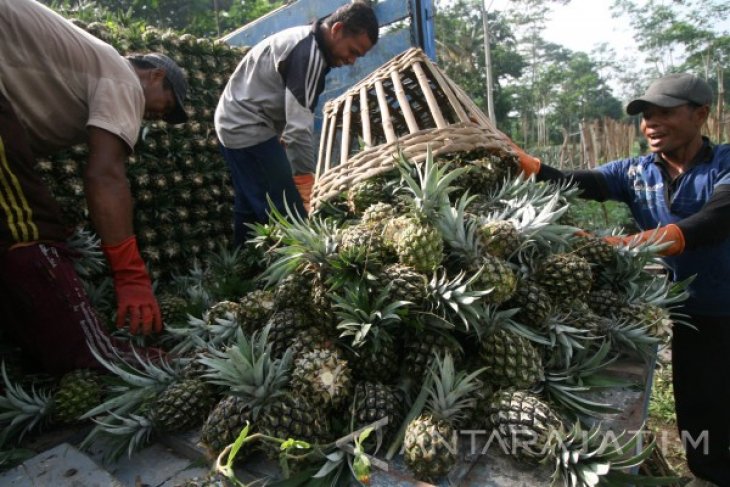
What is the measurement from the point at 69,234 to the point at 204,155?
2.62 meters

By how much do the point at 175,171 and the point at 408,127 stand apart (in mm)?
3046

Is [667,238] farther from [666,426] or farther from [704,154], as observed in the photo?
[666,426]

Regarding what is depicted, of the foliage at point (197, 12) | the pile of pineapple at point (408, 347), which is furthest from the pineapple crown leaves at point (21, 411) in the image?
the foliage at point (197, 12)

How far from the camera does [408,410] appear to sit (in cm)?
162

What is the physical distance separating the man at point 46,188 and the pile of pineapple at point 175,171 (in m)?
1.55

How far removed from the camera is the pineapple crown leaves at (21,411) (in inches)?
73.7

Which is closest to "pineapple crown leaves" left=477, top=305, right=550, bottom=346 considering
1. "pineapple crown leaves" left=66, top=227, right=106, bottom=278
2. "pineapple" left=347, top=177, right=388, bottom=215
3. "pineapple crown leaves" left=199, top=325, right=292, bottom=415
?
"pineapple crown leaves" left=199, top=325, right=292, bottom=415

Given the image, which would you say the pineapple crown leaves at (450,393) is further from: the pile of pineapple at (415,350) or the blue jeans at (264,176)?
the blue jeans at (264,176)

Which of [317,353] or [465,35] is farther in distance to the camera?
[465,35]

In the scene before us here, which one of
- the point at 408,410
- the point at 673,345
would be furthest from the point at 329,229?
the point at 673,345

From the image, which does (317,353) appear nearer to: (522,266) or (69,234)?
(522,266)

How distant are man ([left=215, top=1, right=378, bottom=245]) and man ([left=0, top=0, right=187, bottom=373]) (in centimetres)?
109

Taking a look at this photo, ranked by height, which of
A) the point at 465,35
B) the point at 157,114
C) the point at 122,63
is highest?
the point at 122,63

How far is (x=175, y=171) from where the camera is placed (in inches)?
190
